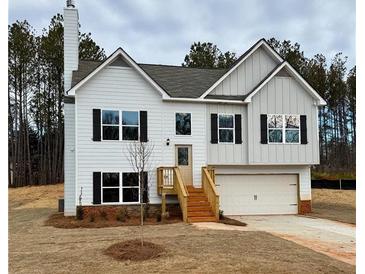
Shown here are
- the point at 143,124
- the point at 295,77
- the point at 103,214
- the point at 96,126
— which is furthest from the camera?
the point at 295,77

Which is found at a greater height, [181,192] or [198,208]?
[181,192]

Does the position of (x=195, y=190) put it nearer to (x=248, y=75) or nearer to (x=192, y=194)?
(x=192, y=194)

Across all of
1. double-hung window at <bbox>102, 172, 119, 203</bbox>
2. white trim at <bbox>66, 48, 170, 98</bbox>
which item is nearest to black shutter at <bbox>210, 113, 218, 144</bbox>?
white trim at <bbox>66, 48, 170, 98</bbox>

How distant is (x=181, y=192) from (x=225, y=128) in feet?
14.2

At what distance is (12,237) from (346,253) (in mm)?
9680

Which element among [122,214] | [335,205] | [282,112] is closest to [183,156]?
[122,214]

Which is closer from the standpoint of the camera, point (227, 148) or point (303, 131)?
point (227, 148)

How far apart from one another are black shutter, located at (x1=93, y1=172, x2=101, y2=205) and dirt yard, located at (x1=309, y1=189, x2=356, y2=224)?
1030 centimetres

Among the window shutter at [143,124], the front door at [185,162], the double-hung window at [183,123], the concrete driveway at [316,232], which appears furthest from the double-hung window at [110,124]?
the concrete driveway at [316,232]

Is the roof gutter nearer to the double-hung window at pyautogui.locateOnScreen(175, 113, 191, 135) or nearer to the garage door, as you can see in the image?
the double-hung window at pyautogui.locateOnScreen(175, 113, 191, 135)

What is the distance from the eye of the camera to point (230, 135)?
17844mm

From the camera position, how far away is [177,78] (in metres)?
19.6

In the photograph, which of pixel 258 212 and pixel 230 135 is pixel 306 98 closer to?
pixel 230 135

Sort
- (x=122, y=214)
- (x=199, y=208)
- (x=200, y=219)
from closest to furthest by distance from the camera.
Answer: (x=200, y=219)
(x=199, y=208)
(x=122, y=214)
